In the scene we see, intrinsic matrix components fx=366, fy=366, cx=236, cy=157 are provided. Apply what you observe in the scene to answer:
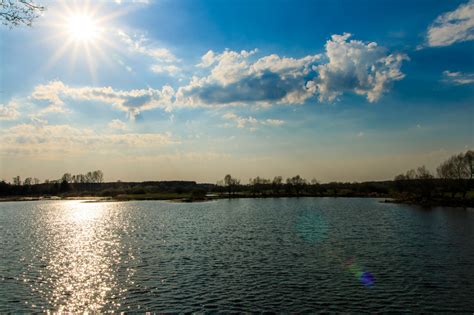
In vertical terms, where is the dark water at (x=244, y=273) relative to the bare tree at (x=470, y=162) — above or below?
below

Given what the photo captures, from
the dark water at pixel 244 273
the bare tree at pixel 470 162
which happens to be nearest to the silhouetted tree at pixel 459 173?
the bare tree at pixel 470 162

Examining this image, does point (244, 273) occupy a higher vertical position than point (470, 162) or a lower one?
lower

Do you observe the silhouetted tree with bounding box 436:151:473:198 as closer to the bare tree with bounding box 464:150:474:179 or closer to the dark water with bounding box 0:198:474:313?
the bare tree with bounding box 464:150:474:179

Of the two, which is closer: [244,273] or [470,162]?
[244,273]

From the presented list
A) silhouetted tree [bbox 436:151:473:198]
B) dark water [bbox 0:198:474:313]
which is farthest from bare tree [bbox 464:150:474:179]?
dark water [bbox 0:198:474:313]

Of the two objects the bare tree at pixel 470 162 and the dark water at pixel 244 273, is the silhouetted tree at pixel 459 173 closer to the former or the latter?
the bare tree at pixel 470 162

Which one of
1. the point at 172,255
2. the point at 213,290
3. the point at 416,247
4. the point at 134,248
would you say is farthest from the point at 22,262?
the point at 416,247

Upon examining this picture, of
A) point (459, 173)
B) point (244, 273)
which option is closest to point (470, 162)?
point (459, 173)

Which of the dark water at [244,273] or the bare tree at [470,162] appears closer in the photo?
the dark water at [244,273]

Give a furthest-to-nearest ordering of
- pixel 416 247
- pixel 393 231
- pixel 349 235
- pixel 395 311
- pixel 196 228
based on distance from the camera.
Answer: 1. pixel 196 228
2. pixel 393 231
3. pixel 349 235
4. pixel 416 247
5. pixel 395 311

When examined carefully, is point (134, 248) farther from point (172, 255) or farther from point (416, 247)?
point (416, 247)

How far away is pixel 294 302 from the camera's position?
2266 cm

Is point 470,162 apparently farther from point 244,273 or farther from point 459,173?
point 244,273

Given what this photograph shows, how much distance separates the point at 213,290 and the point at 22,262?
21.9 metres
